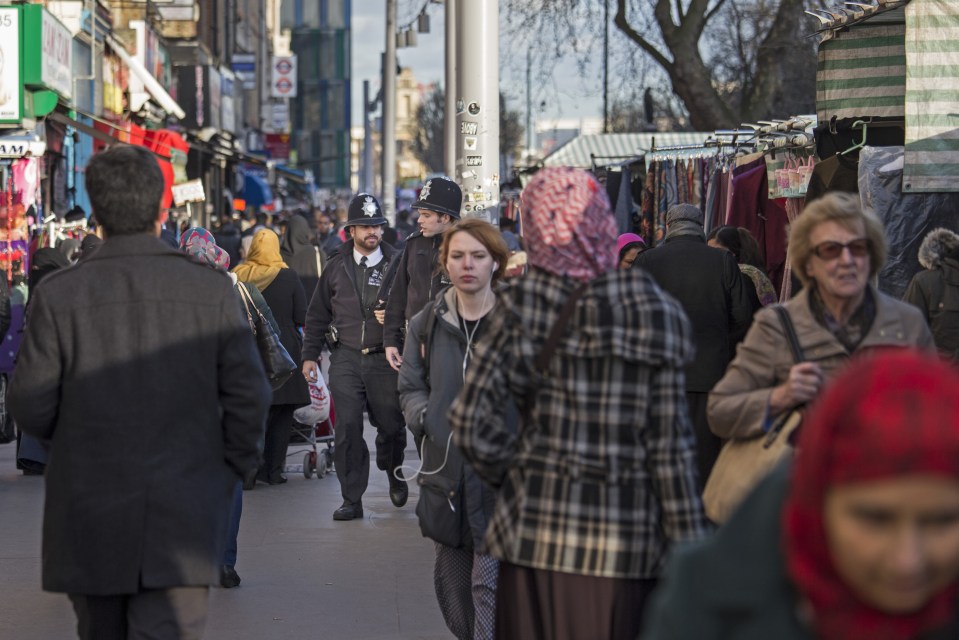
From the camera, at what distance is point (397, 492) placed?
1003cm

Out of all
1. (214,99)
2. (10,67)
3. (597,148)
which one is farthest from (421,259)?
(214,99)

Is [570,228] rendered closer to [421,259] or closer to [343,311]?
[421,259]

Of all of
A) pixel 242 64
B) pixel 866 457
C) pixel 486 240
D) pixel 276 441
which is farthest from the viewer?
pixel 242 64

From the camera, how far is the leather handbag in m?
4.21

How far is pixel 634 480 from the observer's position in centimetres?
368

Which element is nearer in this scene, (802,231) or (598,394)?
(598,394)

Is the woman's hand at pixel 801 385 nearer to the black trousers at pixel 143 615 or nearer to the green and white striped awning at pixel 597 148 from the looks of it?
the black trousers at pixel 143 615

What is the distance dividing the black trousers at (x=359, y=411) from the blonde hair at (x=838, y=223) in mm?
5228

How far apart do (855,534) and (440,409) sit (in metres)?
3.69

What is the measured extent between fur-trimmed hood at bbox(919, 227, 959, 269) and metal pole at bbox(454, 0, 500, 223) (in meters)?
2.79

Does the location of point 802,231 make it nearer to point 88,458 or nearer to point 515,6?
point 88,458

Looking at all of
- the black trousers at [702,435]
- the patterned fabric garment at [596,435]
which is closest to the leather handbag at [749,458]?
the patterned fabric garment at [596,435]

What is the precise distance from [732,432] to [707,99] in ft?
68.3

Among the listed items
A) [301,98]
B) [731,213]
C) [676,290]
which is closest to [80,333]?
[676,290]
